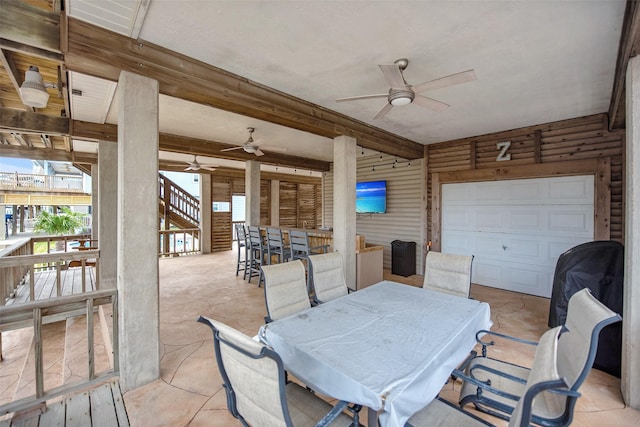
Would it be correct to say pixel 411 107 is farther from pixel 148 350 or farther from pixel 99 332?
pixel 99 332

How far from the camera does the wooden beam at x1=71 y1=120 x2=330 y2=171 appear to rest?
4.70m

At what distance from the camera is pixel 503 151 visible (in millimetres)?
5246

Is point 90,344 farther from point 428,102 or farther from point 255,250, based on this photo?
point 428,102

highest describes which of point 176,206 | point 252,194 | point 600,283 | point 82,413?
point 252,194

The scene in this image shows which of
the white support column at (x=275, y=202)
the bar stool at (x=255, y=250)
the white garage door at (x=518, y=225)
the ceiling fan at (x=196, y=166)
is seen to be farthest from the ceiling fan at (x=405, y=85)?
the white support column at (x=275, y=202)

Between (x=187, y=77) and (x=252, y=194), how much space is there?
4489 millimetres

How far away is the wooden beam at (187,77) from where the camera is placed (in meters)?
2.26

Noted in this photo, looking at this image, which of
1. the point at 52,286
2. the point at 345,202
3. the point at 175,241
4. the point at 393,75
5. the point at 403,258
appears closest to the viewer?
the point at 393,75

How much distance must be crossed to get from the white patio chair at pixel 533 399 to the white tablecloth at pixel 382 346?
0.39 ft

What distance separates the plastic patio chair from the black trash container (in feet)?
14.2

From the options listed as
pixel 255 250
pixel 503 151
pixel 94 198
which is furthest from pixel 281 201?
pixel 503 151

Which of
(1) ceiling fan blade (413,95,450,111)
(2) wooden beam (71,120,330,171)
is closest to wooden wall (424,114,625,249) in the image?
(1) ceiling fan blade (413,95,450,111)

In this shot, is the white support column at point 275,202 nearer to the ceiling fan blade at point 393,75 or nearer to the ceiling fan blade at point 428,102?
the ceiling fan blade at point 428,102

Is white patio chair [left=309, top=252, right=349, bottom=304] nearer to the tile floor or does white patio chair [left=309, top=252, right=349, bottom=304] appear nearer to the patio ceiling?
the tile floor
